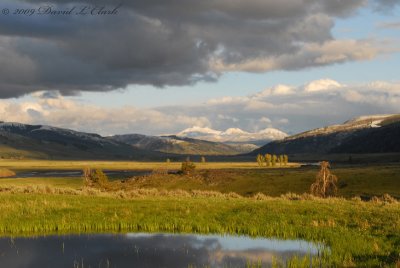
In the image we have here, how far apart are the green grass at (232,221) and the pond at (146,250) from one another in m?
1.64

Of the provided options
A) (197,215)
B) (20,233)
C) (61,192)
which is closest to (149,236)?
(197,215)

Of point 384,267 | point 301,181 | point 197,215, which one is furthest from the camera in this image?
point 301,181

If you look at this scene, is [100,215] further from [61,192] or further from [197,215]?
[61,192]

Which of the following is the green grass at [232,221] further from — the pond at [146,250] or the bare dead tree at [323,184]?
the bare dead tree at [323,184]

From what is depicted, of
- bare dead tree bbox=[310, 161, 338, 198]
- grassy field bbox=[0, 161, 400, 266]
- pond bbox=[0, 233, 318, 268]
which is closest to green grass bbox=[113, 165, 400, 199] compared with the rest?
bare dead tree bbox=[310, 161, 338, 198]

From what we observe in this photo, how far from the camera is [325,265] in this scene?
2055 centimetres

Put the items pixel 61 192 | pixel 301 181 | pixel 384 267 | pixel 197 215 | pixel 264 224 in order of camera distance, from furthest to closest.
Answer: pixel 301 181
pixel 61 192
pixel 197 215
pixel 264 224
pixel 384 267

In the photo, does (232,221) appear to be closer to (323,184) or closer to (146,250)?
(146,250)

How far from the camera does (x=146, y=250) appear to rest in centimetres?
2456

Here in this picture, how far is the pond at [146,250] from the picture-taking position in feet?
72.7

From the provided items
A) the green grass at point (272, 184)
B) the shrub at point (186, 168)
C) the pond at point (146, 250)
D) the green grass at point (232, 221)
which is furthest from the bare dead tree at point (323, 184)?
the pond at point (146, 250)

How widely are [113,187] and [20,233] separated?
155ft

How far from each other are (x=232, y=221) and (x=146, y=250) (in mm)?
8443

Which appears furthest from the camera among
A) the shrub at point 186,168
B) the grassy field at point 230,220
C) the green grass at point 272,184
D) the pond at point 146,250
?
the shrub at point 186,168
